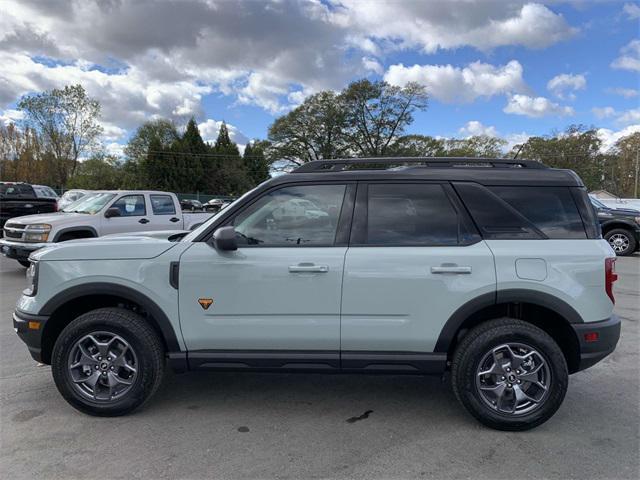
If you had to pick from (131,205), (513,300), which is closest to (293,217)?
(513,300)

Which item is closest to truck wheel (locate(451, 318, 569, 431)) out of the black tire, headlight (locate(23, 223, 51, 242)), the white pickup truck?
the white pickup truck

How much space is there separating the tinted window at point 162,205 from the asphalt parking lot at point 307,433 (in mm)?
6021

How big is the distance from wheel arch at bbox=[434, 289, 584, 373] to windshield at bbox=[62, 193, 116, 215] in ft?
26.4

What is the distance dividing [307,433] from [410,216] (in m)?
1.74

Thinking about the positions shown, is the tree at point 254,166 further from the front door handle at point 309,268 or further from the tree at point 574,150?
the front door handle at point 309,268

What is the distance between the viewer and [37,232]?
322 inches

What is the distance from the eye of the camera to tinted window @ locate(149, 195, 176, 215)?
32.1 feet

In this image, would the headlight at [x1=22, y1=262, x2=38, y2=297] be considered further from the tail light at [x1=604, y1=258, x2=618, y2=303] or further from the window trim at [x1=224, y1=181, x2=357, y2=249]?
the tail light at [x1=604, y1=258, x2=618, y2=303]

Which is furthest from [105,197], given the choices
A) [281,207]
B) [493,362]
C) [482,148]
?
[482,148]

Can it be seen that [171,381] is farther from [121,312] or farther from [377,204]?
[377,204]

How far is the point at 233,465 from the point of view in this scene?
2727 mm

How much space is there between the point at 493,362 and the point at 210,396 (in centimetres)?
229

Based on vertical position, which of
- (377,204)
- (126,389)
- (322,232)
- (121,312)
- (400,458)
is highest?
(377,204)

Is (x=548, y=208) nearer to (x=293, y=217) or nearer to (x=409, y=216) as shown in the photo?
(x=409, y=216)
